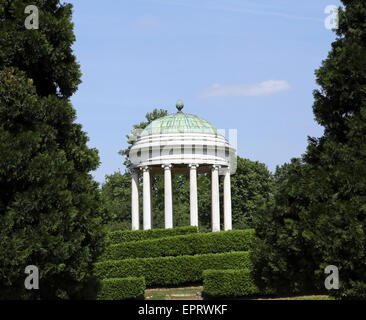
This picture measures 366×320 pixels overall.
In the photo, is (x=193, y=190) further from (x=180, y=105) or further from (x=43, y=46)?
(x=43, y=46)

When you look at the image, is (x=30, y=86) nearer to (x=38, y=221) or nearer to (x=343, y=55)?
(x=38, y=221)

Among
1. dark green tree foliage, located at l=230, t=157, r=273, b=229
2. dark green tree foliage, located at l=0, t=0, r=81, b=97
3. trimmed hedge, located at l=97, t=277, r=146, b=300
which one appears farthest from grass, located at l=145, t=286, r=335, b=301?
dark green tree foliage, located at l=230, t=157, r=273, b=229

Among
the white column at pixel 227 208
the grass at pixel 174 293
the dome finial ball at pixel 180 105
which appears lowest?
the grass at pixel 174 293

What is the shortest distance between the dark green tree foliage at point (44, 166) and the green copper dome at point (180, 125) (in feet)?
96.8

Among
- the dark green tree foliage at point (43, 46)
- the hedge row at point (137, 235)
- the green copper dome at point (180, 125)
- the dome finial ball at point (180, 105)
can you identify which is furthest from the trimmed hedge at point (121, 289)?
the dome finial ball at point (180, 105)

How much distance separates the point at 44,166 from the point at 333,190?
774 centimetres

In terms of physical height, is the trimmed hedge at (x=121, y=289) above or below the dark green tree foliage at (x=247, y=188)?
below

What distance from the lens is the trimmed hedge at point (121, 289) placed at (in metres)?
A: 33.9

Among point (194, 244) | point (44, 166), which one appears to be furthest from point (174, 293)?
point (44, 166)

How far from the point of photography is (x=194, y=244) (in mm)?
39562

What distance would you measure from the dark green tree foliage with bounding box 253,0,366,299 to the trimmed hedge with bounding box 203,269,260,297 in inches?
591

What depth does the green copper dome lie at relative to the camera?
4850 centimetres

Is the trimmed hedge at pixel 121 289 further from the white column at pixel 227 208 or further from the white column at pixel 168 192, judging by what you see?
the white column at pixel 227 208

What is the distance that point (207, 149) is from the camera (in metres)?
48.1
